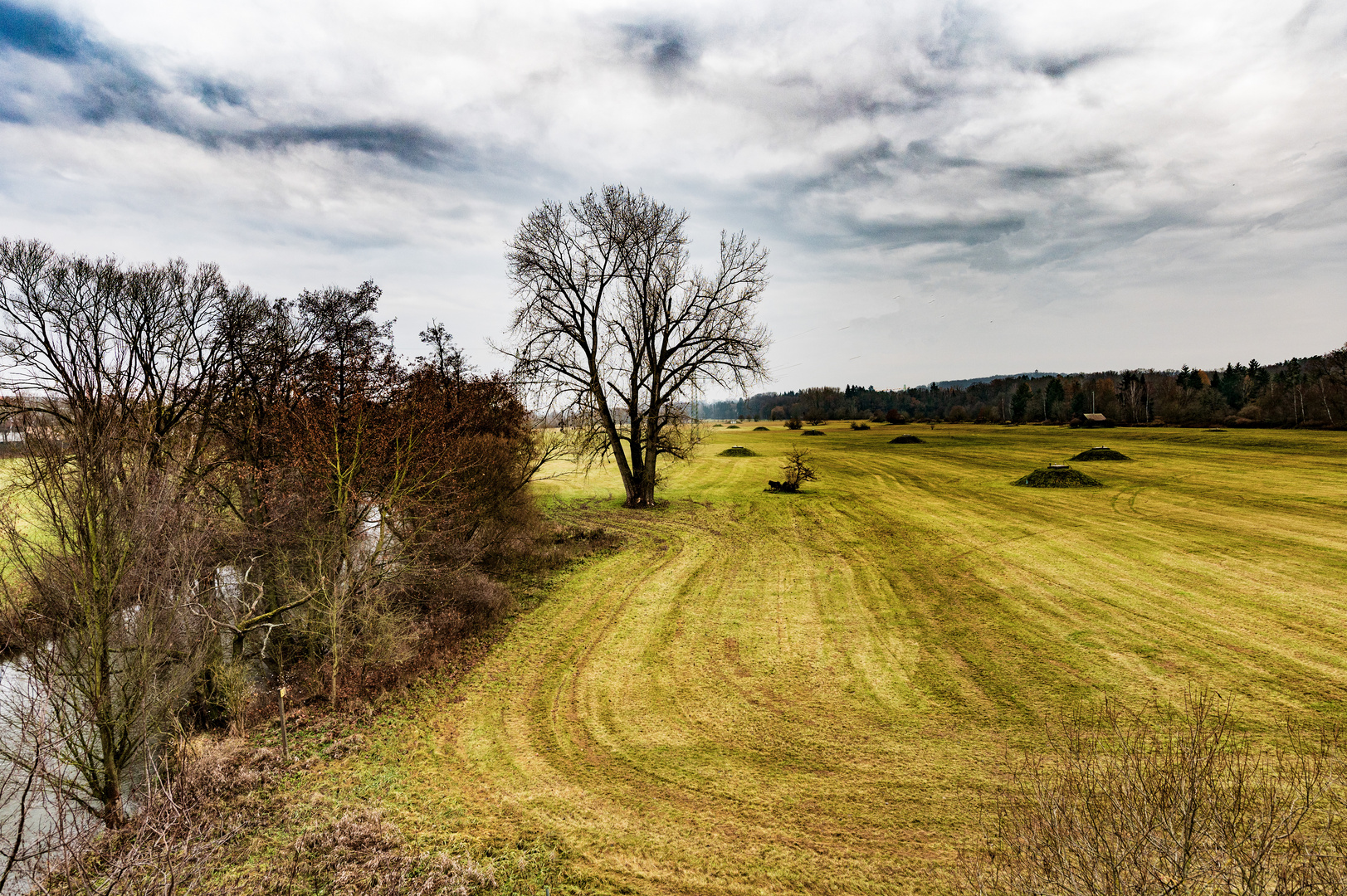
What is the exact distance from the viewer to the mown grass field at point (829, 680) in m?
6.39

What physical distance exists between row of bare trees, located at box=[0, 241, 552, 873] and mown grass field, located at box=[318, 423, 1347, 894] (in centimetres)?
314

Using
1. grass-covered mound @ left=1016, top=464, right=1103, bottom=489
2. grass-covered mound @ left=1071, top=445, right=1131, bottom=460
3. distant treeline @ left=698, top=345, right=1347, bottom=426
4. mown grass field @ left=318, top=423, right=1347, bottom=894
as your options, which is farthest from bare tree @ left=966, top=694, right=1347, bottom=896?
grass-covered mound @ left=1071, top=445, right=1131, bottom=460

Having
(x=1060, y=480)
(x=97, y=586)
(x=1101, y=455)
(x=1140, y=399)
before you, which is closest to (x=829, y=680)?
(x=97, y=586)

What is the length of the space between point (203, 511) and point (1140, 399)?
119308mm

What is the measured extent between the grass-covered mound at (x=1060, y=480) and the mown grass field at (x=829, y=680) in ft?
21.0

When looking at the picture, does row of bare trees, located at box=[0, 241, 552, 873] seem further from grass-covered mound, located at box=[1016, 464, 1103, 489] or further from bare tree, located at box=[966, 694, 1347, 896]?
grass-covered mound, located at box=[1016, 464, 1103, 489]

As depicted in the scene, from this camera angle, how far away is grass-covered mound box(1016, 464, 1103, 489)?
2781 centimetres

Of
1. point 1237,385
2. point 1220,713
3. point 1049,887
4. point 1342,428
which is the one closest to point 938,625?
point 1220,713

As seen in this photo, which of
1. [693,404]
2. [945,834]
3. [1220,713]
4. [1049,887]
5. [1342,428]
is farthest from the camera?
[1342,428]

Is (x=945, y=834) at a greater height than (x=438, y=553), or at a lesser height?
lesser

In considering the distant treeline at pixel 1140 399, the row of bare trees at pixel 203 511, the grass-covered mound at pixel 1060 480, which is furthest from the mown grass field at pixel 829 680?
the distant treeline at pixel 1140 399

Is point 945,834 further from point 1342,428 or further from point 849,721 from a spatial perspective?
point 1342,428

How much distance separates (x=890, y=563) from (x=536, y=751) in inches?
495

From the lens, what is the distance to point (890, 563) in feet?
55.6
